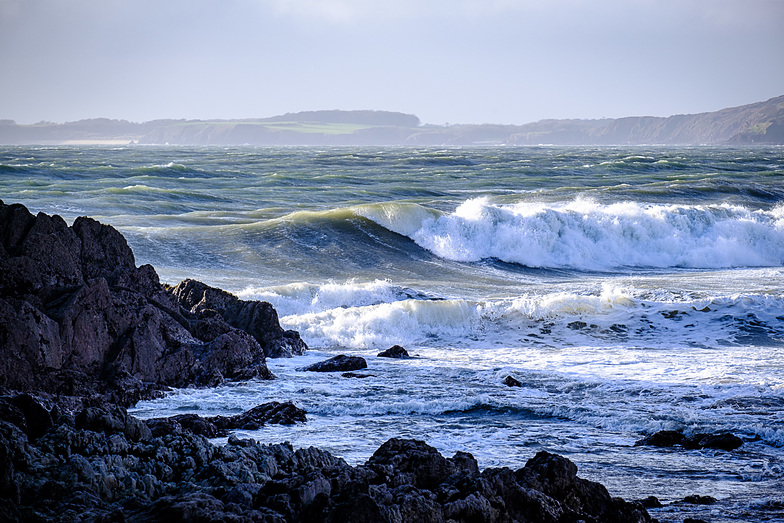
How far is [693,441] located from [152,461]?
5276mm

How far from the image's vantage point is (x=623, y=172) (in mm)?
62625

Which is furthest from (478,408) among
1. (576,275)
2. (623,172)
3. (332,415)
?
(623,172)

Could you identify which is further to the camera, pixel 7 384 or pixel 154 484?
pixel 7 384

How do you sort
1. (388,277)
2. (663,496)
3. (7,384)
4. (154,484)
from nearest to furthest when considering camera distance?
(154,484) → (663,496) → (7,384) → (388,277)

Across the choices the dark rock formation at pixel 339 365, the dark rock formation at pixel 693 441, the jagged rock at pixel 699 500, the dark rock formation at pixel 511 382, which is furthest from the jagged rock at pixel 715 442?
the dark rock formation at pixel 339 365

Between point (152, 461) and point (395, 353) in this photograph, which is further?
point (395, 353)

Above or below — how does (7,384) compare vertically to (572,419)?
above

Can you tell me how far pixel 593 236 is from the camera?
28078 mm

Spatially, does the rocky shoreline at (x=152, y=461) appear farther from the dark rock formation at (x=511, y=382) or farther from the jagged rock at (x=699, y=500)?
the dark rock formation at (x=511, y=382)

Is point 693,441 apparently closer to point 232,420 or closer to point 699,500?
point 699,500

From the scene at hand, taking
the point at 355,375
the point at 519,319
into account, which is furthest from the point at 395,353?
the point at 519,319

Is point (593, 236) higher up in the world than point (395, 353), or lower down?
higher up

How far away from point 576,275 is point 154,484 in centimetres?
1993

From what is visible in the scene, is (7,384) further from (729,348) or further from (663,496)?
(729,348)
